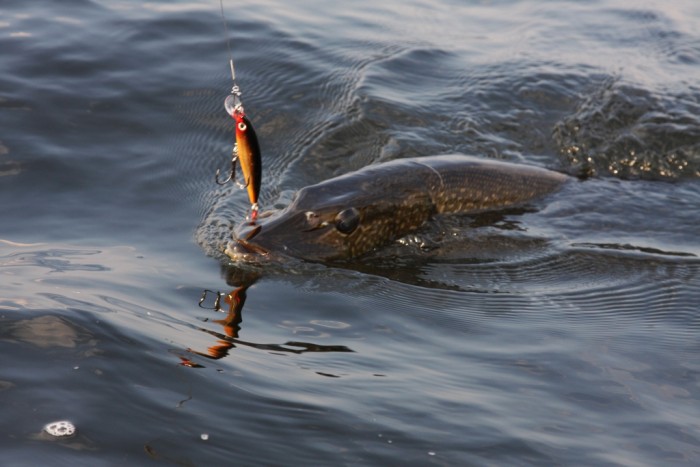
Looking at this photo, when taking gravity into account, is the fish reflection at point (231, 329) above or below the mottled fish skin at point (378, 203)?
below

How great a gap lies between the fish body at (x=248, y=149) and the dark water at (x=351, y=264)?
58 centimetres

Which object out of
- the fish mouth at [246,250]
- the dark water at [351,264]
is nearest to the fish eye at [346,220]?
the dark water at [351,264]

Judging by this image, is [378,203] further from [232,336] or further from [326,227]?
[232,336]

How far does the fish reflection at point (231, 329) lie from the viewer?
181 inches

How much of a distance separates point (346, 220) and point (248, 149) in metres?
0.94

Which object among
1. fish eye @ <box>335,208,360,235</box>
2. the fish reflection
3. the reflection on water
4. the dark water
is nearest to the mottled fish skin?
fish eye @ <box>335,208,360,235</box>

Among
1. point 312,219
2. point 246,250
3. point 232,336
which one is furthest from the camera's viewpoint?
point 312,219

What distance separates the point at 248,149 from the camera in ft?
17.5

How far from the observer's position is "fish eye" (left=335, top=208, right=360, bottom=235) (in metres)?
6.02

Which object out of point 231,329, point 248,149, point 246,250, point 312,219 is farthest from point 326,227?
point 231,329

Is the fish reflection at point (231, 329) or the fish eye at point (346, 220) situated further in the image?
the fish eye at point (346, 220)

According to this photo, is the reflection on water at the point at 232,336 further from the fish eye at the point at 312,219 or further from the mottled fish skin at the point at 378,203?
the fish eye at the point at 312,219

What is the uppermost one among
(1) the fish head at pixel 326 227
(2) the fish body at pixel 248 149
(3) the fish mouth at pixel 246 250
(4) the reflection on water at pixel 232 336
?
(2) the fish body at pixel 248 149

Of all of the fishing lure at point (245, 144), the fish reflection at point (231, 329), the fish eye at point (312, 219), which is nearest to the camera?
the fish reflection at point (231, 329)
